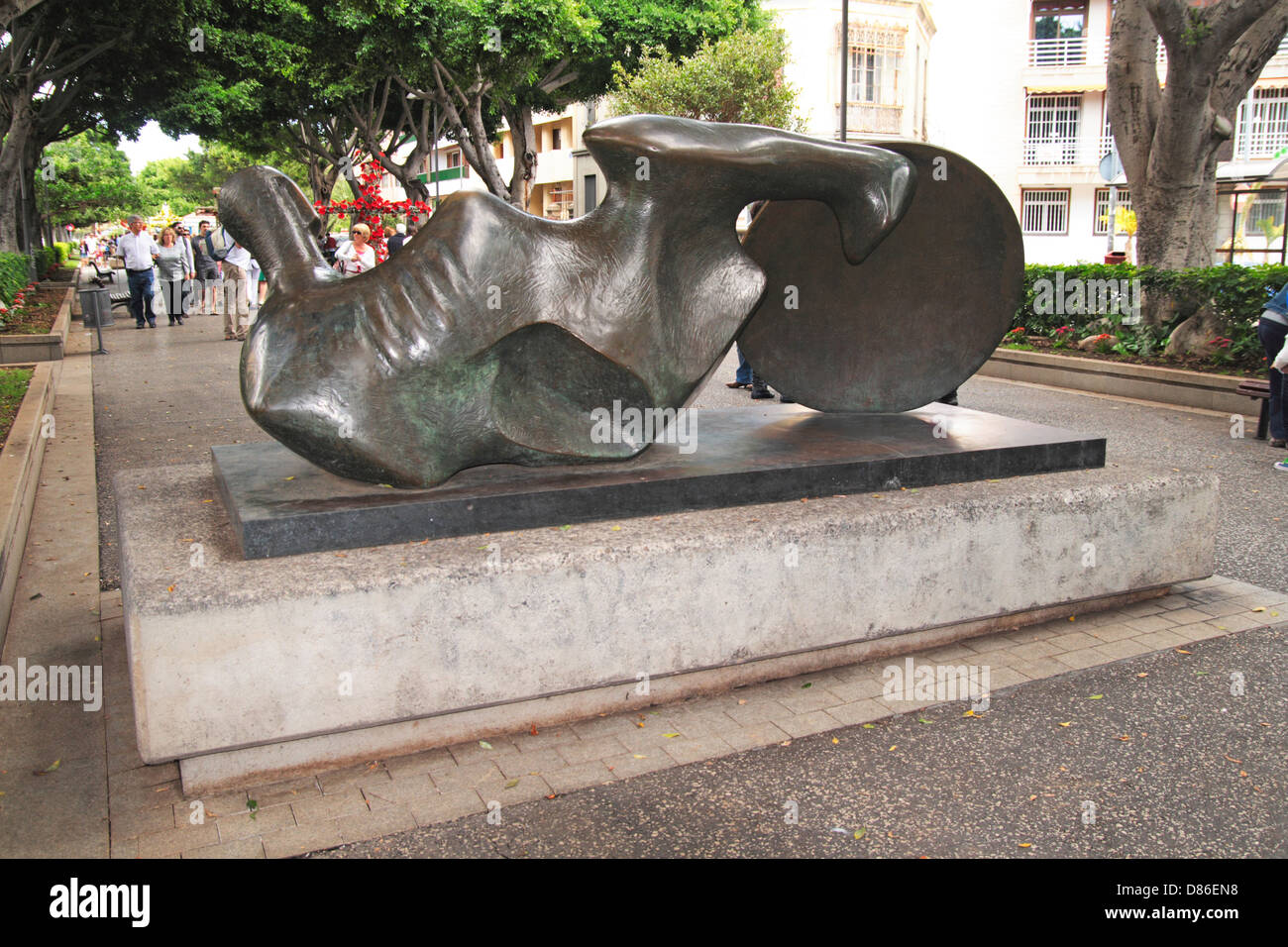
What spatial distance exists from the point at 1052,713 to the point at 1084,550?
1.07 m

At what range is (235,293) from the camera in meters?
16.7

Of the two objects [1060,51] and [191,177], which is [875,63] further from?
[191,177]

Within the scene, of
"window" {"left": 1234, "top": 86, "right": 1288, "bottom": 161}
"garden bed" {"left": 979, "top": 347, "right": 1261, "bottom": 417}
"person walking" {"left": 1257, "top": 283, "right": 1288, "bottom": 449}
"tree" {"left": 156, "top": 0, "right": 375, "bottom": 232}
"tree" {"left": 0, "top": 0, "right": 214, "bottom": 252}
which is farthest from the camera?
"window" {"left": 1234, "top": 86, "right": 1288, "bottom": 161}

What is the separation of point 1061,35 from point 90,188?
50.2 metres

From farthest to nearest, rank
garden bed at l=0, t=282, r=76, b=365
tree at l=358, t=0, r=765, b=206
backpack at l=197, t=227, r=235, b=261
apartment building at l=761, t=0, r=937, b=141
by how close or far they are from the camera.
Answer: apartment building at l=761, t=0, r=937, b=141
tree at l=358, t=0, r=765, b=206
backpack at l=197, t=227, r=235, b=261
garden bed at l=0, t=282, r=76, b=365

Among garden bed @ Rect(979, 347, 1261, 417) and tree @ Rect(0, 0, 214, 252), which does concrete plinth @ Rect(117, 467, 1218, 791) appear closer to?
garden bed @ Rect(979, 347, 1261, 417)

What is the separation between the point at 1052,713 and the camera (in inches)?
160

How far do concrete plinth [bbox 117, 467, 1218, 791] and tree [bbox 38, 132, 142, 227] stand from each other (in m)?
50.3

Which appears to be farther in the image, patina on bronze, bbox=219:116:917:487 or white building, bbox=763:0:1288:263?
white building, bbox=763:0:1288:263

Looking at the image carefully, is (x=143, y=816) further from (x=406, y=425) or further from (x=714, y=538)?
(x=714, y=538)

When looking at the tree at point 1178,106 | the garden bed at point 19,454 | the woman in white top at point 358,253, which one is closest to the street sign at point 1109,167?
the tree at point 1178,106

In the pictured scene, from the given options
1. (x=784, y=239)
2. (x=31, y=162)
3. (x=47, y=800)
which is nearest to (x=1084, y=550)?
(x=784, y=239)

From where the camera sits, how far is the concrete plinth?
3389mm

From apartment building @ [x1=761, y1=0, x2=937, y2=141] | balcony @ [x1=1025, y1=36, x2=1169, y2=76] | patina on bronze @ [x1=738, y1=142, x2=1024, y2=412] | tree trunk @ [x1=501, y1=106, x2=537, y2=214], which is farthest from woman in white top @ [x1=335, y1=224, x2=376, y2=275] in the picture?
balcony @ [x1=1025, y1=36, x2=1169, y2=76]
